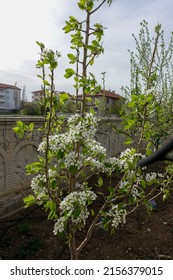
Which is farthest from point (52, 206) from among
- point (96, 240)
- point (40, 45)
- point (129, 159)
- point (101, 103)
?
point (101, 103)

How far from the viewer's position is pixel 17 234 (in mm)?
3877

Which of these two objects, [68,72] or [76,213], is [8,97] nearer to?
[68,72]

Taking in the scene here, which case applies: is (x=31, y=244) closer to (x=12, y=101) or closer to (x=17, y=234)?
(x=17, y=234)

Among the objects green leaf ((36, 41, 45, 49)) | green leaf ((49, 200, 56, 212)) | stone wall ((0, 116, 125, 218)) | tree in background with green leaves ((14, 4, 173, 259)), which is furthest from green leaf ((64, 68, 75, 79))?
stone wall ((0, 116, 125, 218))

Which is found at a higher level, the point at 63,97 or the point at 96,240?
the point at 63,97

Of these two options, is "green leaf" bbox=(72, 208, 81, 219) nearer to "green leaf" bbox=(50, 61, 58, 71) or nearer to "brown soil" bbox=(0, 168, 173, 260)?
"green leaf" bbox=(50, 61, 58, 71)

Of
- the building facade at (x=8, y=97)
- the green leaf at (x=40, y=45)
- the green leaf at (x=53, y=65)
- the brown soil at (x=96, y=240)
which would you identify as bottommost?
the brown soil at (x=96, y=240)

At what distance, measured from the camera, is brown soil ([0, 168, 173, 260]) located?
11.3ft

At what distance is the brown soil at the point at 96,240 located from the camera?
3.44 meters

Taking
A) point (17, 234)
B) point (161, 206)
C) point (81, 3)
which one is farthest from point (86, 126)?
point (161, 206)

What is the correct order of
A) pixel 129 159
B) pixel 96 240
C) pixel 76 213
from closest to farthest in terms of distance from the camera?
pixel 76 213 < pixel 129 159 < pixel 96 240

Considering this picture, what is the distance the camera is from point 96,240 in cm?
383

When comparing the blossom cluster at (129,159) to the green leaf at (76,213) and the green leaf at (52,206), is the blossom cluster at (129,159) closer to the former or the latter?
the green leaf at (76,213)

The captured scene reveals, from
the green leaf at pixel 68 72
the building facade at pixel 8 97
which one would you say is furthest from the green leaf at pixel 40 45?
the building facade at pixel 8 97
